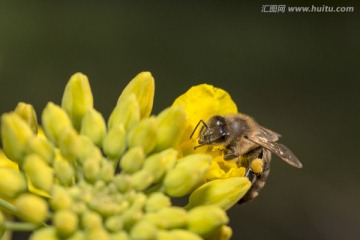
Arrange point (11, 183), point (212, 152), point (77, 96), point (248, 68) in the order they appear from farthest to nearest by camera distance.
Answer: point (248, 68) < point (212, 152) < point (77, 96) < point (11, 183)

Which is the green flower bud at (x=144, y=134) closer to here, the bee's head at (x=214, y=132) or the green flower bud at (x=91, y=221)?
the green flower bud at (x=91, y=221)

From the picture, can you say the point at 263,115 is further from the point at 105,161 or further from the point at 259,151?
the point at 105,161

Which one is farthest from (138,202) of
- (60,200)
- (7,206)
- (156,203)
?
(7,206)

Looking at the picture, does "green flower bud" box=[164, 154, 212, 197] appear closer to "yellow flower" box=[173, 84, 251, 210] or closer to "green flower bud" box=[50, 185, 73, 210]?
"yellow flower" box=[173, 84, 251, 210]

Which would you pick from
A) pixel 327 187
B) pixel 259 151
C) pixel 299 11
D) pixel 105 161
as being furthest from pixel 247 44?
pixel 105 161

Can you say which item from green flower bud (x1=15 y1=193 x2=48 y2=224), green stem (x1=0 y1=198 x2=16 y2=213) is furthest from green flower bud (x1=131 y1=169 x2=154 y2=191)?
green stem (x1=0 y1=198 x2=16 y2=213)

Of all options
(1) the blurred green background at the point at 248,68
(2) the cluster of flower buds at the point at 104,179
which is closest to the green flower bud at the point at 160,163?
(2) the cluster of flower buds at the point at 104,179

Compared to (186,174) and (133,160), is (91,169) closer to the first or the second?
(133,160)
